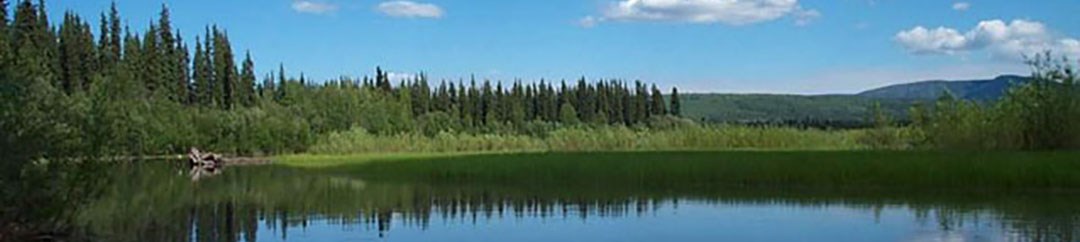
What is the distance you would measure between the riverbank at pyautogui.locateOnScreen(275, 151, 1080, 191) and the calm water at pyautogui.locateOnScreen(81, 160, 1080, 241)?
5.57ft

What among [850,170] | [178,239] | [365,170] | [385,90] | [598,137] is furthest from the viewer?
[385,90]

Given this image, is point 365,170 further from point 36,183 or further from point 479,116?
point 479,116

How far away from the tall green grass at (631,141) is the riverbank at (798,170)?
1350cm

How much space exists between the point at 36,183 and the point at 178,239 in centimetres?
270

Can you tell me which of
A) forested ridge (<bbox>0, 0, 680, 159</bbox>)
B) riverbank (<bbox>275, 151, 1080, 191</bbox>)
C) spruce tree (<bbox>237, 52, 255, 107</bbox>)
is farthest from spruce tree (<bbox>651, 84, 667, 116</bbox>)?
riverbank (<bbox>275, 151, 1080, 191</bbox>)

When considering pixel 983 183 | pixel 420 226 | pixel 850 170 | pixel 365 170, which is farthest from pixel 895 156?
pixel 365 170

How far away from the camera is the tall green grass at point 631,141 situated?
59.3 metres

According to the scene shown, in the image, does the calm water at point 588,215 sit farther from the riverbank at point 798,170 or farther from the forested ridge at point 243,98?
the forested ridge at point 243,98

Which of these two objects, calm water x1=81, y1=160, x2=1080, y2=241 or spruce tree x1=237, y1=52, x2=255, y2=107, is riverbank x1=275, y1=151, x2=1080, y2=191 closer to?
calm water x1=81, y1=160, x2=1080, y2=241

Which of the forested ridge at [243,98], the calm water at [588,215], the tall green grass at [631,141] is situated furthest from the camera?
the forested ridge at [243,98]

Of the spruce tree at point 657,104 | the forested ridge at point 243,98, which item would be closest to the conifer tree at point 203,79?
the forested ridge at point 243,98

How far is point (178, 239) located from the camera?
21172mm

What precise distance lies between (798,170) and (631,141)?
4026 cm

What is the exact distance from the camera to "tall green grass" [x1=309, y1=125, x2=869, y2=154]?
59312 mm
